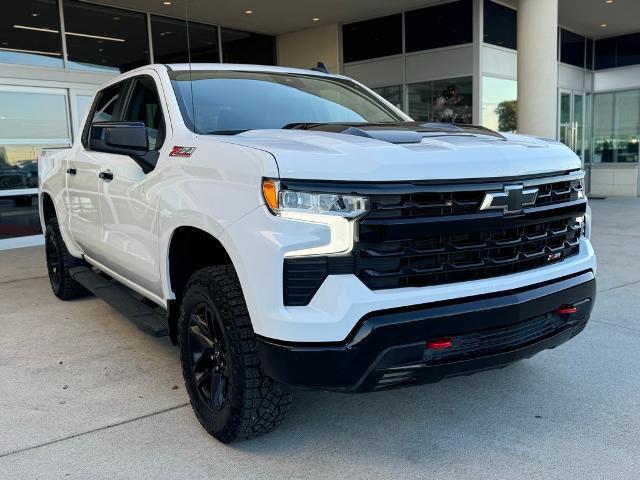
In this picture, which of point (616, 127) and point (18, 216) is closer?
point (18, 216)

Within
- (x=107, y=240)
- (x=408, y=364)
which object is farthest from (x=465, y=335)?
(x=107, y=240)

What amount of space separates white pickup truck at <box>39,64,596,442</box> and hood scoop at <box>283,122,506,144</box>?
21 millimetres

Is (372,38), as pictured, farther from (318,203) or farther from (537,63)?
(318,203)

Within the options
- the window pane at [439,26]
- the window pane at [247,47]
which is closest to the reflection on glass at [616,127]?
the window pane at [439,26]

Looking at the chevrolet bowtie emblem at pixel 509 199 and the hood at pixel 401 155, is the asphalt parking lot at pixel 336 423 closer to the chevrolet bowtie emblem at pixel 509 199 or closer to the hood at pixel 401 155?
the chevrolet bowtie emblem at pixel 509 199

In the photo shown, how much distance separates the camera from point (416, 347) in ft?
7.81

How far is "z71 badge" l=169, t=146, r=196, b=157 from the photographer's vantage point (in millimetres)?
3021

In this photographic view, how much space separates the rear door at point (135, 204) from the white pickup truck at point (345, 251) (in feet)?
0.09

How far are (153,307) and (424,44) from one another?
402 inches

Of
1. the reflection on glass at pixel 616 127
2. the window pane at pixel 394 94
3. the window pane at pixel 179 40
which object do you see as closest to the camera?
the window pane at pixel 179 40

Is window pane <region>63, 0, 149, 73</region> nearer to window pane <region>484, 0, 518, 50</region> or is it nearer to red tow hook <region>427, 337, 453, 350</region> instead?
window pane <region>484, 0, 518, 50</region>

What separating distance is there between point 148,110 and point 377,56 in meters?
10.3

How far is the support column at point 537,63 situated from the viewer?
1011cm

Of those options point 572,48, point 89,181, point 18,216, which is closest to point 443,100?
point 572,48
